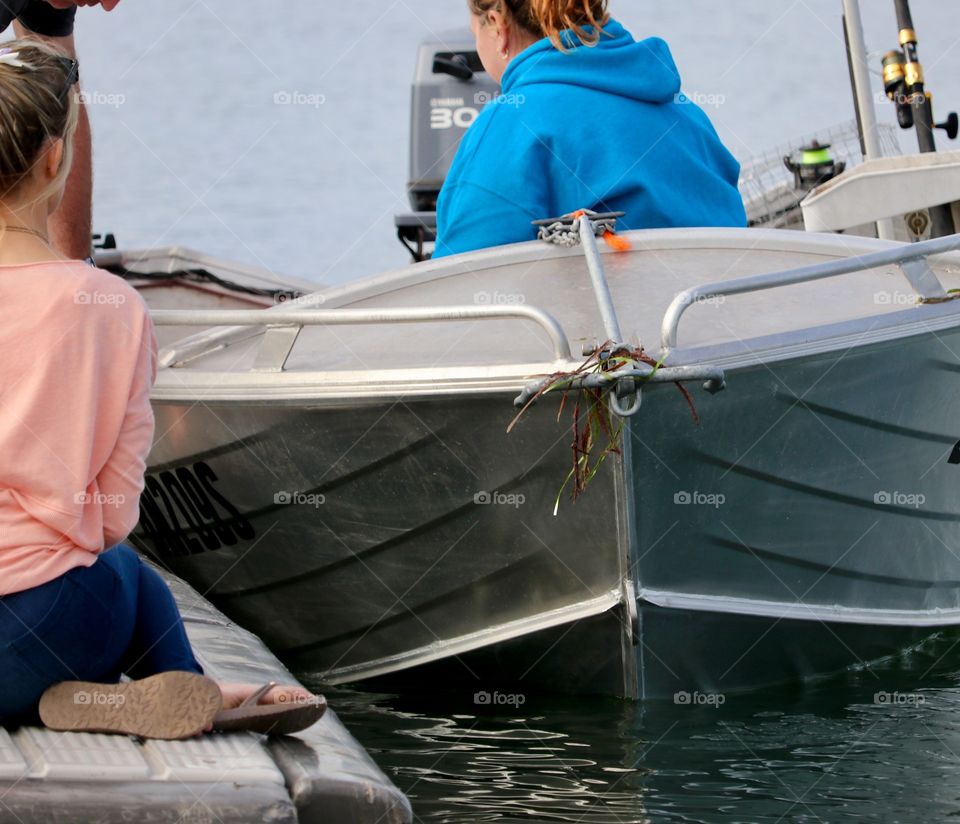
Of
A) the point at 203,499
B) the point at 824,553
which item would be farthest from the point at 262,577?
the point at 824,553

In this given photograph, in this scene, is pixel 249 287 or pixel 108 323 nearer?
pixel 108 323

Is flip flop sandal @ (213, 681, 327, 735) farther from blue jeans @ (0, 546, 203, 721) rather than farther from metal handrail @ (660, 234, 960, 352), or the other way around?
metal handrail @ (660, 234, 960, 352)

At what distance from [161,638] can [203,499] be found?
1.79 metres

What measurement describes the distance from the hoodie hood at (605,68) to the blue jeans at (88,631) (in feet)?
7.54

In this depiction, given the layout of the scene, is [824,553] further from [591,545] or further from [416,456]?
[416,456]

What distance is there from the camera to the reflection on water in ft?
10.5

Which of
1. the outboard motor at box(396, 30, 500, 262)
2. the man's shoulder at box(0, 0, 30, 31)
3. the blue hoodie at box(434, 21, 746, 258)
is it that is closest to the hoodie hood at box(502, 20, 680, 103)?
the blue hoodie at box(434, 21, 746, 258)

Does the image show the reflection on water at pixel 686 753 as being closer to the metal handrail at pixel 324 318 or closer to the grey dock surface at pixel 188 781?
the grey dock surface at pixel 188 781

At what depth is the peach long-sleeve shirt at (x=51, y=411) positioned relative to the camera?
2.31 metres

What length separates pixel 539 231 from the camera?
4195 millimetres

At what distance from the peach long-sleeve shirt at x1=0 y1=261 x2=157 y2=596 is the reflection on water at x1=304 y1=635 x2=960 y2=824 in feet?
3.99

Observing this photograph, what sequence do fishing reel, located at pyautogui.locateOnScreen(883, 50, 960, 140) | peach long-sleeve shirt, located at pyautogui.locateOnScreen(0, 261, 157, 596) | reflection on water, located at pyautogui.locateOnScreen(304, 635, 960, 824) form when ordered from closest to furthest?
peach long-sleeve shirt, located at pyautogui.locateOnScreen(0, 261, 157, 596) < reflection on water, located at pyautogui.locateOnScreen(304, 635, 960, 824) < fishing reel, located at pyautogui.locateOnScreen(883, 50, 960, 140)

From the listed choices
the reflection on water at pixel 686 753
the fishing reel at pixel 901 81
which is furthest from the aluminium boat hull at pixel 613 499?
the fishing reel at pixel 901 81

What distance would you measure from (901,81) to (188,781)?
852 centimetres
